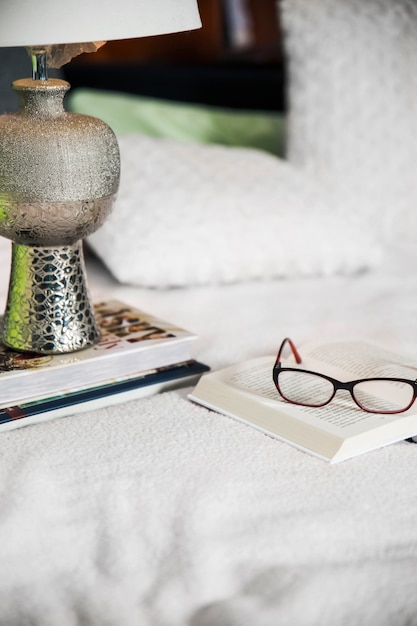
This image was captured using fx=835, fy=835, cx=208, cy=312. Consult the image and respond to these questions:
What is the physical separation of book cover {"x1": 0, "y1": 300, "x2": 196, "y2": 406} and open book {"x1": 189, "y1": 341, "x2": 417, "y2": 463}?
65 mm

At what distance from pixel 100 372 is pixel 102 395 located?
3 centimetres

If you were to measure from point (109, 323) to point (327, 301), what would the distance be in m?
0.37

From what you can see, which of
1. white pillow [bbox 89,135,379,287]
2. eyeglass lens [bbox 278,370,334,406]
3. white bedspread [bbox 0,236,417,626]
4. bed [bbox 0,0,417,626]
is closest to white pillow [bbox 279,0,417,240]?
white pillow [bbox 89,135,379,287]

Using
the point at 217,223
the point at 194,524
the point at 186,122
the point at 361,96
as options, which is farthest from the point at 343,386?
the point at 186,122

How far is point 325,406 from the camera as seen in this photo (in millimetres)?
765

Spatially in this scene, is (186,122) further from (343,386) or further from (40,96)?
(343,386)

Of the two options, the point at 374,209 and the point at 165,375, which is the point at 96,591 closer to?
the point at 165,375

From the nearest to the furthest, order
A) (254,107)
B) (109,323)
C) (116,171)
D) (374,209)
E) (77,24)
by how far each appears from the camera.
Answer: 1. (77,24)
2. (116,171)
3. (109,323)
4. (374,209)
5. (254,107)

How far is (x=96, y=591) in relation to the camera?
1.95 feet

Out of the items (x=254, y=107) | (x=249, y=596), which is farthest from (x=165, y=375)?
(x=254, y=107)

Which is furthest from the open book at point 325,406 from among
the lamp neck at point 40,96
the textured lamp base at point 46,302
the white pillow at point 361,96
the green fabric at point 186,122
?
the green fabric at point 186,122

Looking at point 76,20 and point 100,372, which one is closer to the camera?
point 76,20

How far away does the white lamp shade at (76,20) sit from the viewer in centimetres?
71

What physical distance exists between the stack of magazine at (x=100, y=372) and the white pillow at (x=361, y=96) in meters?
0.63
